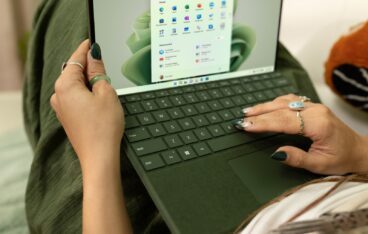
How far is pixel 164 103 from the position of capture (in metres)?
0.63

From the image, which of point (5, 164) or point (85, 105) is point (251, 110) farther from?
point (5, 164)

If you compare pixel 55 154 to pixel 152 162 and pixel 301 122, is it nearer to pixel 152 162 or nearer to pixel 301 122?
pixel 152 162

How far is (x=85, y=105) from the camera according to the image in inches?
21.0

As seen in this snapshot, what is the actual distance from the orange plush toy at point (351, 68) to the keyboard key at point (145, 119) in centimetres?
45

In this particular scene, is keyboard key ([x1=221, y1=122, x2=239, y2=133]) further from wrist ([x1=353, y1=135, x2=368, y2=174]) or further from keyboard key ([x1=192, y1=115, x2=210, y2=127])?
wrist ([x1=353, y1=135, x2=368, y2=174])

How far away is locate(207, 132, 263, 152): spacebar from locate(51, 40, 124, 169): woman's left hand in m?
0.14

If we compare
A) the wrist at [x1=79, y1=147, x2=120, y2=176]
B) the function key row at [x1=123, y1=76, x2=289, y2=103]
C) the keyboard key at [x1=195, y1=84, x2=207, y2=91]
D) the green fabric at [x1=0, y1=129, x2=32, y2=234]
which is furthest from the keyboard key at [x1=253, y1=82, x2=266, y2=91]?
the green fabric at [x1=0, y1=129, x2=32, y2=234]

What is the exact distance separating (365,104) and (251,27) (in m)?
0.31

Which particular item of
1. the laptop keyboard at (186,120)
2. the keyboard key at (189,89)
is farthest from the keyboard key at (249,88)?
the keyboard key at (189,89)

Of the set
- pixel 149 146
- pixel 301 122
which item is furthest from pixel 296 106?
pixel 149 146

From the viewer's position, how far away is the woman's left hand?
0.53 metres

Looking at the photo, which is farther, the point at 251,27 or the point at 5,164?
the point at 5,164

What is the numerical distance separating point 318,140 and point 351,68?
0.94ft

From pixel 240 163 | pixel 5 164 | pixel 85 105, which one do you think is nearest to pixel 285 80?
pixel 240 163
